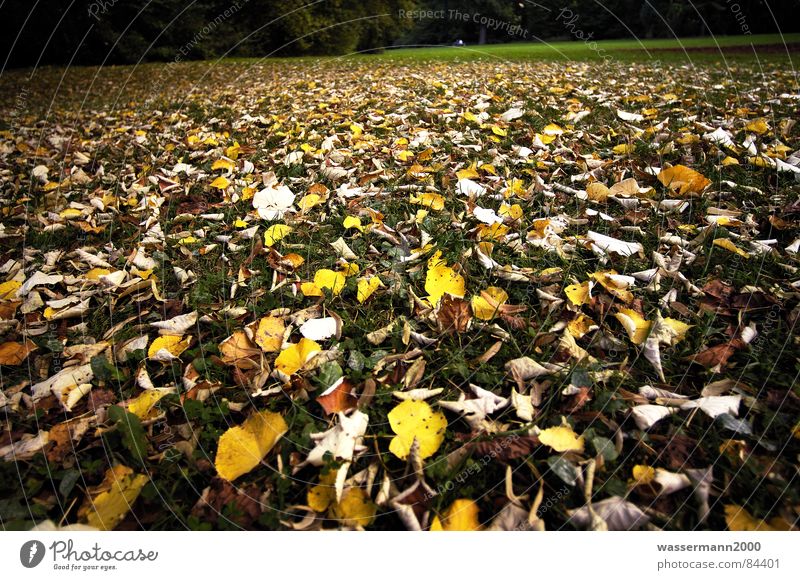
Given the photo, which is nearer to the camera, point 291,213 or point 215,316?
point 215,316

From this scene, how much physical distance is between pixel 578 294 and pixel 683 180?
5.19 ft

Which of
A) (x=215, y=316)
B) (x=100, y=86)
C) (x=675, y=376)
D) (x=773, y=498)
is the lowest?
(x=773, y=498)

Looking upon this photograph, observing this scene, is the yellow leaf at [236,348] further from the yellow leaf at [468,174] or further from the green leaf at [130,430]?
the yellow leaf at [468,174]

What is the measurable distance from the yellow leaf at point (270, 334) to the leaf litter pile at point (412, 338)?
1 centimetres

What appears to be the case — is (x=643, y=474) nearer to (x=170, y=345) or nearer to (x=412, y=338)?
(x=412, y=338)

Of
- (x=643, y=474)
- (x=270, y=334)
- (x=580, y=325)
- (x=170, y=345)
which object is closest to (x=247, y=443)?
(x=270, y=334)

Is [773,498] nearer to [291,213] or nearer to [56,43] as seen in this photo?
[291,213]

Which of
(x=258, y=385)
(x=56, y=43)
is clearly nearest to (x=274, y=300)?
(x=258, y=385)

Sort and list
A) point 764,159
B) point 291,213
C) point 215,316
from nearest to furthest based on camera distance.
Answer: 1. point 215,316
2. point 291,213
3. point 764,159

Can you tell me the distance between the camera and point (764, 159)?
3082 millimetres

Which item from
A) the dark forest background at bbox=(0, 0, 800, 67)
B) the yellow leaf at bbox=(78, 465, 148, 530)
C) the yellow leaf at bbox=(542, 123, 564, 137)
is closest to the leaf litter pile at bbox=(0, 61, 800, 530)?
the yellow leaf at bbox=(78, 465, 148, 530)

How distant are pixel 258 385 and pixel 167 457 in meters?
0.37

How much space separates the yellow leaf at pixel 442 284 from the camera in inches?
77.7

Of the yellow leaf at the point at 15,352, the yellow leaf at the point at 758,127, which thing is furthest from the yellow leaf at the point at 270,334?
the yellow leaf at the point at 758,127
